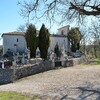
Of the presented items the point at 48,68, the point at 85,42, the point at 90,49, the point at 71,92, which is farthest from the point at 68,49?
the point at 71,92

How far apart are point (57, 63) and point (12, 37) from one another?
31.7 meters

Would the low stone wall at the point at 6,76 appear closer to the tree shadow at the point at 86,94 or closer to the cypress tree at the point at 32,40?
the tree shadow at the point at 86,94

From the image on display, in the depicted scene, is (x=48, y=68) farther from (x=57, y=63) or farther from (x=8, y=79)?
(x=8, y=79)

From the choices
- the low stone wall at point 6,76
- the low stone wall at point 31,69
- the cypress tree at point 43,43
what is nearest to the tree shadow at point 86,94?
the low stone wall at point 6,76

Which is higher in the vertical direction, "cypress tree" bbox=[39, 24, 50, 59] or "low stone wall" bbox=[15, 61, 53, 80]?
"cypress tree" bbox=[39, 24, 50, 59]

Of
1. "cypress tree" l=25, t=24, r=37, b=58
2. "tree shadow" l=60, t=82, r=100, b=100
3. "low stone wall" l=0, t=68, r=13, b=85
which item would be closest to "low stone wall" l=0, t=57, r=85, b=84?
"low stone wall" l=0, t=68, r=13, b=85

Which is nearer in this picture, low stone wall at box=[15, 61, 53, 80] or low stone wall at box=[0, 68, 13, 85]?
low stone wall at box=[0, 68, 13, 85]

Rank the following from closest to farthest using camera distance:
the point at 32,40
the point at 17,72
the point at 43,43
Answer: the point at 17,72 → the point at 43,43 → the point at 32,40

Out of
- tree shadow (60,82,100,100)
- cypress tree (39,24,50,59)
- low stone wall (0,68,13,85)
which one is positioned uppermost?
cypress tree (39,24,50,59)

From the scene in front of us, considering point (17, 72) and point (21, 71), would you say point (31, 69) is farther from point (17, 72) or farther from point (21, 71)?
point (17, 72)

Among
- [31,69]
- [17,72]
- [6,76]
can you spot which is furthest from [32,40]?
[6,76]

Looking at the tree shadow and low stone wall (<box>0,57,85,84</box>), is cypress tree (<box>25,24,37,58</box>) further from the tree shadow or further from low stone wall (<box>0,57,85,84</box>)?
the tree shadow

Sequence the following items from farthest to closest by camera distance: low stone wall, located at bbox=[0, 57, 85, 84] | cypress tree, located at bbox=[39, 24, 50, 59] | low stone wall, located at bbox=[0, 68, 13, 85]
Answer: cypress tree, located at bbox=[39, 24, 50, 59], low stone wall, located at bbox=[0, 57, 85, 84], low stone wall, located at bbox=[0, 68, 13, 85]

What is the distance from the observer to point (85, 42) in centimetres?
7281
